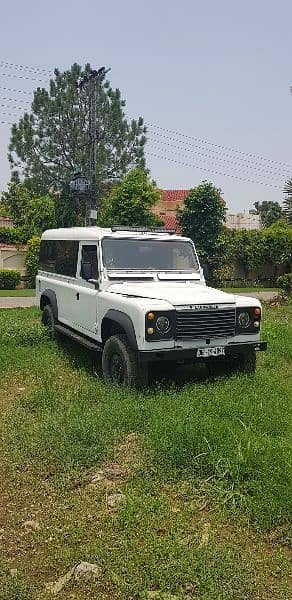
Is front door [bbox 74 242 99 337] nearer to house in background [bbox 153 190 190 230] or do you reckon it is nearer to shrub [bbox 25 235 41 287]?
shrub [bbox 25 235 41 287]

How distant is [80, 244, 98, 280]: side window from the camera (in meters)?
6.97

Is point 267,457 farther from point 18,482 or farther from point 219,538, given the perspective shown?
point 18,482

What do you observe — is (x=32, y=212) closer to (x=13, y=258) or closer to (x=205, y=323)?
(x=13, y=258)

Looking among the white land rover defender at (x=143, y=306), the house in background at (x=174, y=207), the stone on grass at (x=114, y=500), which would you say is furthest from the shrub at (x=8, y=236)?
the stone on grass at (x=114, y=500)

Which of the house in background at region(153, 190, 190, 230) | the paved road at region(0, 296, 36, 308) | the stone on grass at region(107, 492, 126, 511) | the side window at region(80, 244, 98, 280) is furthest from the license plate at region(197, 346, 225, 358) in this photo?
the house in background at region(153, 190, 190, 230)

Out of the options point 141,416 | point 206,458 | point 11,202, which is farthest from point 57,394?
point 11,202

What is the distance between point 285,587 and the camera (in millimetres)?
2684

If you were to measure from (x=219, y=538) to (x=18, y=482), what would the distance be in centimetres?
156

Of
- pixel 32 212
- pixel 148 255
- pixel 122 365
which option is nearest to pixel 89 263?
pixel 148 255

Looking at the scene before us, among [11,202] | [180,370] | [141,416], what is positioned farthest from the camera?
[11,202]

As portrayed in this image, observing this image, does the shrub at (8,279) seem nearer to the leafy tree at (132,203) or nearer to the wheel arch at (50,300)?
the leafy tree at (132,203)

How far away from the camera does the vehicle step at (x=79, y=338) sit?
22.0 ft

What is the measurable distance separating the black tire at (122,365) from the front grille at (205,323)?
531 mm

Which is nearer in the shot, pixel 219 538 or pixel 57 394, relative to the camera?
pixel 219 538
